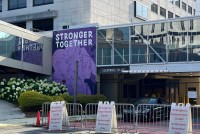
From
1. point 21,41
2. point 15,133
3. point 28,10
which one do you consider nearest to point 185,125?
point 15,133

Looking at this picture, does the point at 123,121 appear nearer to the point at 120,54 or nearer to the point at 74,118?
the point at 74,118

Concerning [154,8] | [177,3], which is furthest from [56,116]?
[177,3]

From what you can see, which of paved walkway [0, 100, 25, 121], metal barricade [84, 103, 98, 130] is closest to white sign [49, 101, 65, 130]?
metal barricade [84, 103, 98, 130]

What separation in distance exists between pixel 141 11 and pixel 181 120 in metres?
40.0

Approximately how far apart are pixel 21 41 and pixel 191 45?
13621mm

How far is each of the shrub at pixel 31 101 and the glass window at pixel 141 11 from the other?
27.1 meters

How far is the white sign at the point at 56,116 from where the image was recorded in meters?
17.5

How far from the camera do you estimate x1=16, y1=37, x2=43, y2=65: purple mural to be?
32594 millimetres

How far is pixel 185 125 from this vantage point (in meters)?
14.6

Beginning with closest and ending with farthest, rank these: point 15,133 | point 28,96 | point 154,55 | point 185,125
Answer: point 185,125 → point 15,133 → point 28,96 → point 154,55

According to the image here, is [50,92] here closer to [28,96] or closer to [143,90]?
[28,96]

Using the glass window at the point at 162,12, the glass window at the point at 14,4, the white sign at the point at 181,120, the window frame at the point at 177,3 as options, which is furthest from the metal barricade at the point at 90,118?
the window frame at the point at 177,3

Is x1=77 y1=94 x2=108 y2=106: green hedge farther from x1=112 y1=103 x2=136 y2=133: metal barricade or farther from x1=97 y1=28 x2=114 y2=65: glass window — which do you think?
x1=112 y1=103 x2=136 y2=133: metal barricade

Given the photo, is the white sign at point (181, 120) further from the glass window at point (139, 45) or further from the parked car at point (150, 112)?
the glass window at point (139, 45)
